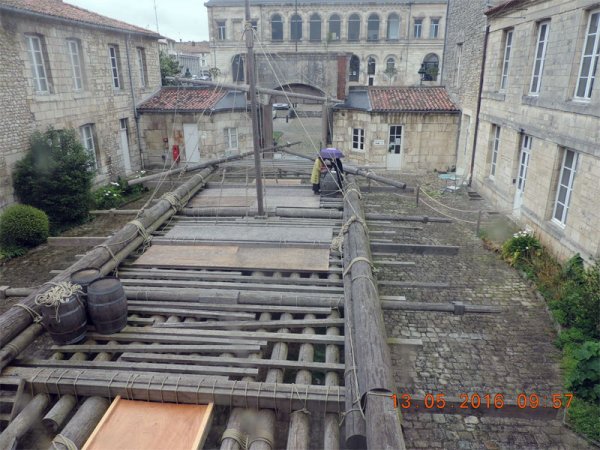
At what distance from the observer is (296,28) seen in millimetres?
44156

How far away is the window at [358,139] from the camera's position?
21.4m

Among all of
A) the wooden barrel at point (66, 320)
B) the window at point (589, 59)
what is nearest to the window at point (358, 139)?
the window at point (589, 59)

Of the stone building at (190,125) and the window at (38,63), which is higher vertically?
the window at (38,63)

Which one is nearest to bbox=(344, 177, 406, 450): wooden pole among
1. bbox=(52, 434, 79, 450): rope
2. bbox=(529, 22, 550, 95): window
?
bbox=(52, 434, 79, 450): rope

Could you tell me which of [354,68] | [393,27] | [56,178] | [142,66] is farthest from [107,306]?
[393,27]

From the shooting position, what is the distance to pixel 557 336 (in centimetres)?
784

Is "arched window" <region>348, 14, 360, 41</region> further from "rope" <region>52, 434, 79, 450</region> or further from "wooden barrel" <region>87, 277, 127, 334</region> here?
"rope" <region>52, 434, 79, 450</region>

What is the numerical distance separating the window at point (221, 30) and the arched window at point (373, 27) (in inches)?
579

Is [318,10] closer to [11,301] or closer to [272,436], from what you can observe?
[11,301]

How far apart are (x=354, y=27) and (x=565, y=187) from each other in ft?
128

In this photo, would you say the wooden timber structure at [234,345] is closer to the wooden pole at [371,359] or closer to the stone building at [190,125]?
the wooden pole at [371,359]

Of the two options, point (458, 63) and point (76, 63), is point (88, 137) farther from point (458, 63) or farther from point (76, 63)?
point (458, 63)

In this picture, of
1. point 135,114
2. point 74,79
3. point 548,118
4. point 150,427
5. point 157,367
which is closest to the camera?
point 150,427

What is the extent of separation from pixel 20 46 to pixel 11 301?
8332mm
